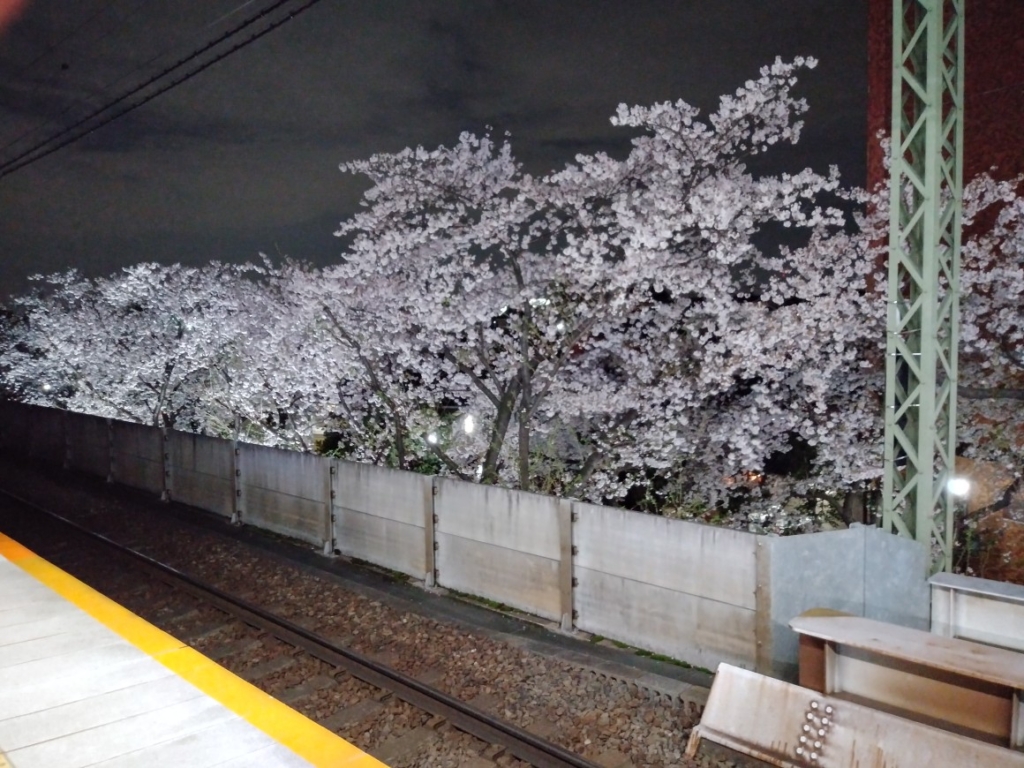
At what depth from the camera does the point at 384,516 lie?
36.2 ft

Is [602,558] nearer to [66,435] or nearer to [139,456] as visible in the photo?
[139,456]

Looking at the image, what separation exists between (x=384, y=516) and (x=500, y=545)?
2.37 metres

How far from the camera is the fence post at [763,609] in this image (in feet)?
22.5

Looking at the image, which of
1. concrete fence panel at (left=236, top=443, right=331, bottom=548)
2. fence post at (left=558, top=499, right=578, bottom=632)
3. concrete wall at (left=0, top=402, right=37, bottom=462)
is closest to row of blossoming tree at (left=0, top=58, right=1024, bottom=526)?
concrete fence panel at (left=236, top=443, right=331, bottom=548)

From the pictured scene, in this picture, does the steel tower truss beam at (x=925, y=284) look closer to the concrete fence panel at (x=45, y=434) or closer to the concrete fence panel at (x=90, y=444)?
the concrete fence panel at (x=90, y=444)

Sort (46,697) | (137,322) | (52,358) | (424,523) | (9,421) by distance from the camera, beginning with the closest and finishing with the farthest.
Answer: (46,697)
(424,523)
(9,421)
(137,322)
(52,358)

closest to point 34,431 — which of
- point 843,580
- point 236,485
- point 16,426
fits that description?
point 16,426

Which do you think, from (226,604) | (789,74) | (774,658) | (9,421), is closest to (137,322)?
(9,421)

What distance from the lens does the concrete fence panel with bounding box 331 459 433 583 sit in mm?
10420

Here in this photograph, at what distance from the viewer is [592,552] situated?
27.5 ft

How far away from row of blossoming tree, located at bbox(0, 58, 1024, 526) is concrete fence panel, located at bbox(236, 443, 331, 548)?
2838 mm

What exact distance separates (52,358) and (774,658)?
30.7 metres

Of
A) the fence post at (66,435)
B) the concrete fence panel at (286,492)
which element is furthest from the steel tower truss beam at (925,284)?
the fence post at (66,435)

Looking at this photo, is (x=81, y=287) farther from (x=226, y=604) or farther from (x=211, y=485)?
(x=226, y=604)
